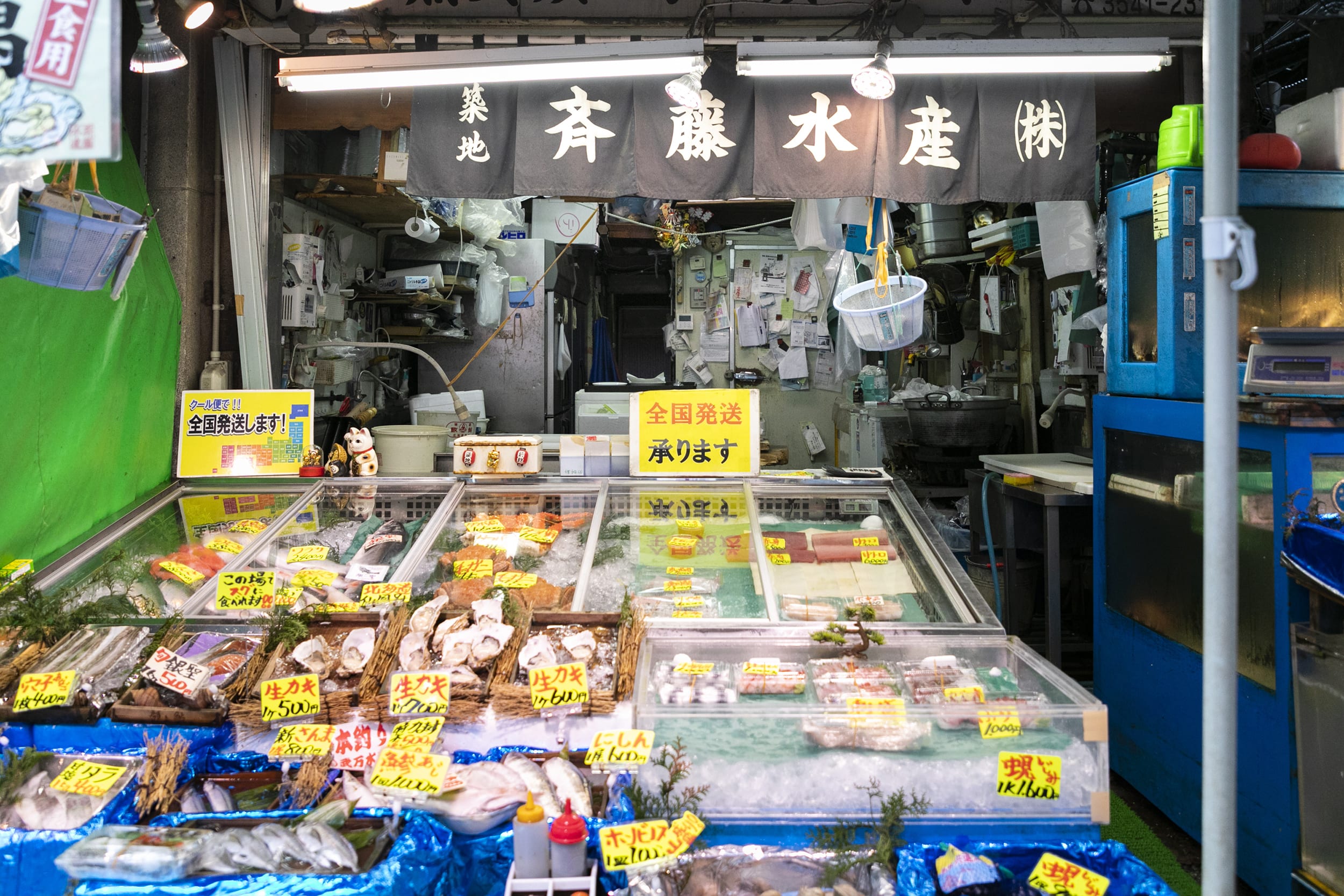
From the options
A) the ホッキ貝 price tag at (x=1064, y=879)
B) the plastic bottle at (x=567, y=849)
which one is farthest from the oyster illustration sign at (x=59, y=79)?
the ホッキ貝 price tag at (x=1064, y=879)

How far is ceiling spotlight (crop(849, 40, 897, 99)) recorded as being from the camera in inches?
161

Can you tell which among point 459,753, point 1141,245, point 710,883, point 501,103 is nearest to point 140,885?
point 459,753

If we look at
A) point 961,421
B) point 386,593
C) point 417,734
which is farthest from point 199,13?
point 961,421

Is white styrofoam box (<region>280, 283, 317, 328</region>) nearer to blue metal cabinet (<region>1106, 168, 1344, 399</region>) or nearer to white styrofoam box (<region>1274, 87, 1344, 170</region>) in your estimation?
blue metal cabinet (<region>1106, 168, 1344, 399</region>)

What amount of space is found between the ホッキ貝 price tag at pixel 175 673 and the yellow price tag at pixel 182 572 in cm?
76

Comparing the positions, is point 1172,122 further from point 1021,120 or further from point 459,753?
point 459,753

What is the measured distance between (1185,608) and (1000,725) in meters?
1.90

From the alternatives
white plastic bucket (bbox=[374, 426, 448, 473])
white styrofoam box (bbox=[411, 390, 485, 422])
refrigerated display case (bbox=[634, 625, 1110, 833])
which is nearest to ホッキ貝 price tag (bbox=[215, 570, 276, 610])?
white plastic bucket (bbox=[374, 426, 448, 473])

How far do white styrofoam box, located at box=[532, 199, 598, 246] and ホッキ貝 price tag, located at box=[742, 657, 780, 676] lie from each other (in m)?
7.21

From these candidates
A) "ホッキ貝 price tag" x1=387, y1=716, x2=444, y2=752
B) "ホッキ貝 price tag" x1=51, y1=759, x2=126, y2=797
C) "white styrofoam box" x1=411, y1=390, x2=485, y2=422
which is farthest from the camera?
"white styrofoam box" x1=411, y1=390, x2=485, y2=422

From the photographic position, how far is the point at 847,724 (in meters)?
2.59

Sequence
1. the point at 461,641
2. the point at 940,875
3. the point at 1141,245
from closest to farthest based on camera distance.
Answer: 1. the point at 940,875
2. the point at 461,641
3. the point at 1141,245

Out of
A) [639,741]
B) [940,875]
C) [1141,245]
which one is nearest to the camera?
[940,875]

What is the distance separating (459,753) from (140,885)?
0.90 meters
